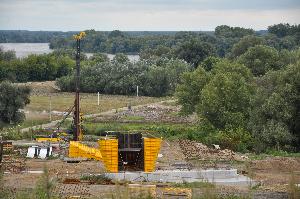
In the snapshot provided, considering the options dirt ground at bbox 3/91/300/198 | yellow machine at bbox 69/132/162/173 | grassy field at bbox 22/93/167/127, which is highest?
yellow machine at bbox 69/132/162/173

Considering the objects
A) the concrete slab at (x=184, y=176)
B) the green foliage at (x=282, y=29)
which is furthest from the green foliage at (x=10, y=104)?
the green foliage at (x=282, y=29)

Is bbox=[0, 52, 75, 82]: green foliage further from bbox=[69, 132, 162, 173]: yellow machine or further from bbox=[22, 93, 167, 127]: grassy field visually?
bbox=[69, 132, 162, 173]: yellow machine

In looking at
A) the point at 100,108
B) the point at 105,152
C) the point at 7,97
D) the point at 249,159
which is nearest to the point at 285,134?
the point at 249,159

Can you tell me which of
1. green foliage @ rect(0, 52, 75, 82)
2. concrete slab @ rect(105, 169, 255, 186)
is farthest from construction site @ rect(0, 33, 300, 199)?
green foliage @ rect(0, 52, 75, 82)

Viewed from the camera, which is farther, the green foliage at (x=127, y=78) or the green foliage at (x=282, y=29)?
the green foliage at (x=282, y=29)

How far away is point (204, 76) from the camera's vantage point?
44938mm

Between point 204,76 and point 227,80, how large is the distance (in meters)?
7.02

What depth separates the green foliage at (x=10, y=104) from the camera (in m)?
42.4

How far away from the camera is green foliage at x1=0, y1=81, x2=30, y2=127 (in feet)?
139

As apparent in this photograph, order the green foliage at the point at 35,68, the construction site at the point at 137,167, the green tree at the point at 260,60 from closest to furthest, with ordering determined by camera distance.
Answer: the construction site at the point at 137,167, the green tree at the point at 260,60, the green foliage at the point at 35,68

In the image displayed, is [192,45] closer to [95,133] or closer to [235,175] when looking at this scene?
[95,133]

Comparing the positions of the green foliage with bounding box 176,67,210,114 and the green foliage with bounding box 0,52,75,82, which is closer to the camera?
the green foliage with bounding box 176,67,210,114

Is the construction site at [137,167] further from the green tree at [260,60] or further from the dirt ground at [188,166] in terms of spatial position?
the green tree at [260,60]

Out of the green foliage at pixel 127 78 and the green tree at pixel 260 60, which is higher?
the green tree at pixel 260 60
